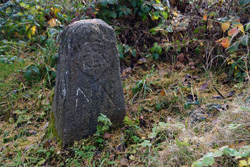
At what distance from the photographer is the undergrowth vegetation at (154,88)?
80.0 inches

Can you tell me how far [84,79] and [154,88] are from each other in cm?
119

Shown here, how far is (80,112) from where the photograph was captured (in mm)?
2242

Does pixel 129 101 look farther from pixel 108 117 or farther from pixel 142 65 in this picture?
pixel 142 65

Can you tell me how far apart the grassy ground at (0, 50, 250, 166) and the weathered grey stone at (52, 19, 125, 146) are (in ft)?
0.67

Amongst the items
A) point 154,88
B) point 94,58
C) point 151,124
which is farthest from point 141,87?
point 94,58

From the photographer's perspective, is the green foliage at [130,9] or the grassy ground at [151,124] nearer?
the grassy ground at [151,124]

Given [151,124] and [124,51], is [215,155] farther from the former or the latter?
[124,51]

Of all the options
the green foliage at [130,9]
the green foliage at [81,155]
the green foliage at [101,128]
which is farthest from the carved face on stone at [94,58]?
the green foliage at [130,9]

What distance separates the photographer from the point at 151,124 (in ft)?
8.51

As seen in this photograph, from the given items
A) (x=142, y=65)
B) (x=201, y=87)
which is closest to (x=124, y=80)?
(x=142, y=65)

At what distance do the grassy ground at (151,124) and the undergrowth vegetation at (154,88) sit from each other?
0.4 inches

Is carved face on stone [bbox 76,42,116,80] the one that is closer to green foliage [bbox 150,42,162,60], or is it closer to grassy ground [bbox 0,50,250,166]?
grassy ground [bbox 0,50,250,166]

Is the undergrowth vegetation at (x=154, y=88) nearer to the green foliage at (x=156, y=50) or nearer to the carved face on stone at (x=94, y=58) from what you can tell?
the green foliage at (x=156, y=50)

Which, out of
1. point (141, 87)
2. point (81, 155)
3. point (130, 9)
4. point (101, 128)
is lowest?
point (81, 155)
